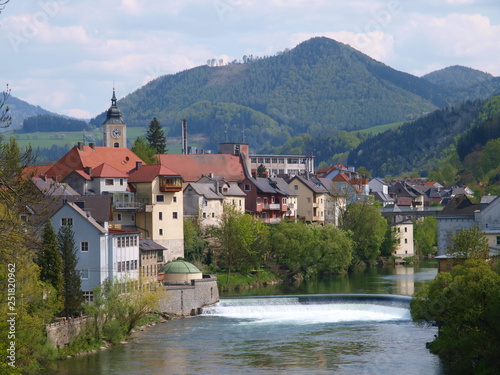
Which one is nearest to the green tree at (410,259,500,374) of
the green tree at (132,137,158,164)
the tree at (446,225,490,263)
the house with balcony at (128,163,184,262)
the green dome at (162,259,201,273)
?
the tree at (446,225,490,263)

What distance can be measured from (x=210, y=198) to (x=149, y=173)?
14.4 meters

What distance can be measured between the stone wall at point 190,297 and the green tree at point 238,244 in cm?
1388

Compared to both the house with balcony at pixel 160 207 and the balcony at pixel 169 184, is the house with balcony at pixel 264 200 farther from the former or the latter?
the balcony at pixel 169 184

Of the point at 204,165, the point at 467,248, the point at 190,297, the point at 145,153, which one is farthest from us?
the point at 204,165

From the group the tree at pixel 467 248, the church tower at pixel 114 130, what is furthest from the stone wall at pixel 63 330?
the church tower at pixel 114 130

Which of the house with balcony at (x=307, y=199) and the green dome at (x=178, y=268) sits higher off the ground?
the house with balcony at (x=307, y=199)

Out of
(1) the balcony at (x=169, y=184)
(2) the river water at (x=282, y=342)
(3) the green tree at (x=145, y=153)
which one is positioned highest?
(3) the green tree at (x=145, y=153)

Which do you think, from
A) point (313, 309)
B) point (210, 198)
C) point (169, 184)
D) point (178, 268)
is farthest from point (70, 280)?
point (210, 198)

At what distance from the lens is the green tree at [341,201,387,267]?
10938 cm

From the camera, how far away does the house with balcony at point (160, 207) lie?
81375 millimetres

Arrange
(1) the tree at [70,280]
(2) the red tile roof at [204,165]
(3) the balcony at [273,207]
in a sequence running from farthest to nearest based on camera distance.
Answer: (2) the red tile roof at [204,165], (3) the balcony at [273,207], (1) the tree at [70,280]

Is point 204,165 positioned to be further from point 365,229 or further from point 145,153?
point 365,229

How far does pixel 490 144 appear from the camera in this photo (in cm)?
19412

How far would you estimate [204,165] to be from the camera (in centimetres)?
11275
